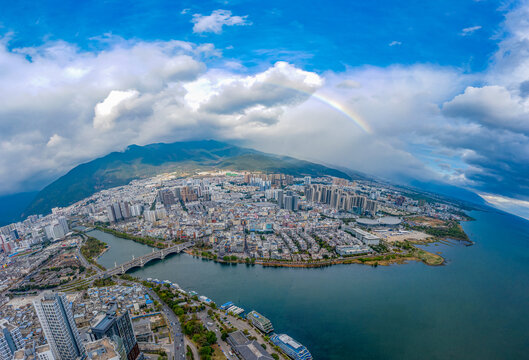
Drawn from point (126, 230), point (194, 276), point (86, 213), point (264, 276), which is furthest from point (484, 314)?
point (86, 213)

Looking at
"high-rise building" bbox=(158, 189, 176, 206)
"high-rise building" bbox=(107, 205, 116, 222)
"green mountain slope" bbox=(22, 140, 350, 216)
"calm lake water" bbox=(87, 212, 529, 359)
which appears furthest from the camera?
"green mountain slope" bbox=(22, 140, 350, 216)

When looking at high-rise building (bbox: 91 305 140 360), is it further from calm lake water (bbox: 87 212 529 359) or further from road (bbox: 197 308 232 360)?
calm lake water (bbox: 87 212 529 359)

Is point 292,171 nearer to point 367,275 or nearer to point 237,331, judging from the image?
point 367,275

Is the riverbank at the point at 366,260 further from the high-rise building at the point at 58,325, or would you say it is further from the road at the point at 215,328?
the high-rise building at the point at 58,325

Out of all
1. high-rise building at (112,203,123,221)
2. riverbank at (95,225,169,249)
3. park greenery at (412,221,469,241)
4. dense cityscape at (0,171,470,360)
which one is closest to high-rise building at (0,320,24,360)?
dense cityscape at (0,171,470,360)

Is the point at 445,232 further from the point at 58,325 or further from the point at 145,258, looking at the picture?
the point at 58,325

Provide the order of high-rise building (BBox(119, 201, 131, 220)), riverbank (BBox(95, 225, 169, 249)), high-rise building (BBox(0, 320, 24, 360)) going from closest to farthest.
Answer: high-rise building (BBox(0, 320, 24, 360)) < riverbank (BBox(95, 225, 169, 249)) < high-rise building (BBox(119, 201, 131, 220))
